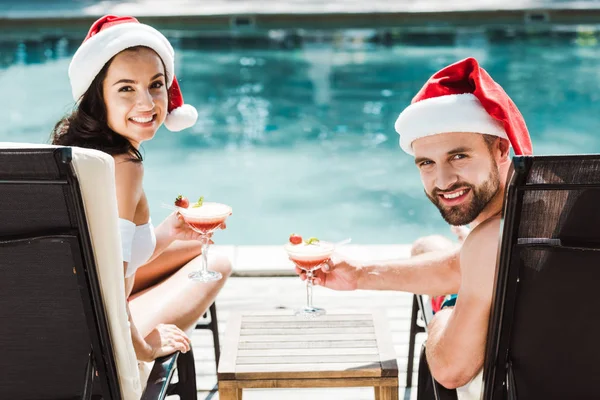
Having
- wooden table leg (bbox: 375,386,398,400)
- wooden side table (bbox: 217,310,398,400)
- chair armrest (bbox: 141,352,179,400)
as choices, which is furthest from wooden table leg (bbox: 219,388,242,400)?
wooden table leg (bbox: 375,386,398,400)

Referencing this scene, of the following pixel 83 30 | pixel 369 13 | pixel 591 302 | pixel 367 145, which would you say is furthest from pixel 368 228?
pixel 83 30

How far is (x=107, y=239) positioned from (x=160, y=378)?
0.51 m

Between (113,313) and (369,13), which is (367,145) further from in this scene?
(113,313)

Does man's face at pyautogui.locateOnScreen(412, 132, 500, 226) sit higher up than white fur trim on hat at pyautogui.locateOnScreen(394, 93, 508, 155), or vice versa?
white fur trim on hat at pyautogui.locateOnScreen(394, 93, 508, 155)

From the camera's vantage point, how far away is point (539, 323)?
5.73ft

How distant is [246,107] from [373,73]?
86.9 inches

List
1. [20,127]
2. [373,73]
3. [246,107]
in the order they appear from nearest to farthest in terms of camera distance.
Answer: [20,127]
[246,107]
[373,73]

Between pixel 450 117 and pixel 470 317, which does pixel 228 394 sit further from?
pixel 450 117

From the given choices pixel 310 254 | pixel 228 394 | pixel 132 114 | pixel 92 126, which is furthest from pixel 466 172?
pixel 92 126

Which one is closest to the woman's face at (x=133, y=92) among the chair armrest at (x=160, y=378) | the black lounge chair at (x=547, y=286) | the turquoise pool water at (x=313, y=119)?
the chair armrest at (x=160, y=378)

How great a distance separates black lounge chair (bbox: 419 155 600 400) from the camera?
5.24 feet

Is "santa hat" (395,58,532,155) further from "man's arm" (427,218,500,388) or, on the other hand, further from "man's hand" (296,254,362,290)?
"man's hand" (296,254,362,290)

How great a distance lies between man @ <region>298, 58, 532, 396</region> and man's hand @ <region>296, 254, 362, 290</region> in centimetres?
35

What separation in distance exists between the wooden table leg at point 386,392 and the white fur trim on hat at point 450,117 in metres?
0.69
